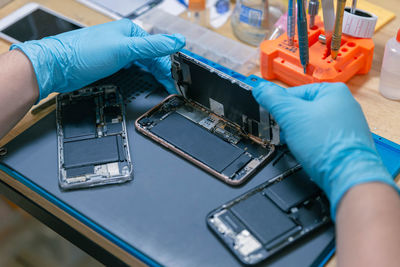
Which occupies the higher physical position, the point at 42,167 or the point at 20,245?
the point at 42,167

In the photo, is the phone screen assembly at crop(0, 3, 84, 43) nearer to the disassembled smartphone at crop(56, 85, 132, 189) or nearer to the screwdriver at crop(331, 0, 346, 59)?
the disassembled smartphone at crop(56, 85, 132, 189)

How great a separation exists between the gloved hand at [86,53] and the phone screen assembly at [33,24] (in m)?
0.28

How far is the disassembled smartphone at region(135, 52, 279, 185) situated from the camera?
917 millimetres

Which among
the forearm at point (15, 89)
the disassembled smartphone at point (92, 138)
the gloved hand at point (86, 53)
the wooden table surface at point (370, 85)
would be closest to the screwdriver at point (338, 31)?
the wooden table surface at point (370, 85)

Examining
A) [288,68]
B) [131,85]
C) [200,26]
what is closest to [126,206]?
[131,85]

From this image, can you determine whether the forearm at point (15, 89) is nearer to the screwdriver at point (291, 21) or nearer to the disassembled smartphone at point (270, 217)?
the disassembled smartphone at point (270, 217)

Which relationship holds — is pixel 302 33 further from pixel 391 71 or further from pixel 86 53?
pixel 86 53

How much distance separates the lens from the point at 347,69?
112 centimetres

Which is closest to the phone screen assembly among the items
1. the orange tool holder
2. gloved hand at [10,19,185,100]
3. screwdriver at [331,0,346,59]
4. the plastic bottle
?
gloved hand at [10,19,185,100]

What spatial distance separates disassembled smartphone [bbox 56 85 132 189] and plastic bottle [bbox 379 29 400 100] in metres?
0.66

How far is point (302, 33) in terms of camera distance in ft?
3.37

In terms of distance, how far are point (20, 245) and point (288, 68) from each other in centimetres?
103

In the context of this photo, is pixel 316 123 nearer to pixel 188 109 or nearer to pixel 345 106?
pixel 345 106

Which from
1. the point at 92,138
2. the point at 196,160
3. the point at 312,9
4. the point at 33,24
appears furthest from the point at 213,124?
the point at 33,24
